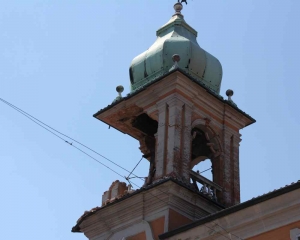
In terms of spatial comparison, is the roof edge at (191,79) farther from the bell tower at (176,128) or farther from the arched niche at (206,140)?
the arched niche at (206,140)

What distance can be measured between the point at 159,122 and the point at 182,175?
72.0 inches

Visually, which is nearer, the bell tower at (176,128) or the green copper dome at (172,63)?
the bell tower at (176,128)

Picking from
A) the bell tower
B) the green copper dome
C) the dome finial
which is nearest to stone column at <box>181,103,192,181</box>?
the bell tower

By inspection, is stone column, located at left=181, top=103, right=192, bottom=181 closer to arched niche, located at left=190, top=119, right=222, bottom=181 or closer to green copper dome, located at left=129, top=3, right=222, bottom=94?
arched niche, located at left=190, top=119, right=222, bottom=181

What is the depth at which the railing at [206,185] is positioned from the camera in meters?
23.3

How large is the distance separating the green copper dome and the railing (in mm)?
3078

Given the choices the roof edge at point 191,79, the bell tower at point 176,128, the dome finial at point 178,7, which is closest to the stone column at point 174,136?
the bell tower at point 176,128

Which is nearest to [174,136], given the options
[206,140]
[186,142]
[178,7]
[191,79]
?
[186,142]

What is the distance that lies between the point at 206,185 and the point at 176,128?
5.58ft

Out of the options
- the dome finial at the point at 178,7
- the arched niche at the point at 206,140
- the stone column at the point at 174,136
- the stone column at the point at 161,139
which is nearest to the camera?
the stone column at the point at 174,136

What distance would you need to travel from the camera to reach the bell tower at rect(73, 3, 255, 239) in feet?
71.7

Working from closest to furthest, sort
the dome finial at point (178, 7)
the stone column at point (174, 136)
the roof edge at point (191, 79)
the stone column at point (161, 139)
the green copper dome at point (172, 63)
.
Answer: the stone column at point (174, 136) → the stone column at point (161, 139) → the roof edge at point (191, 79) → the green copper dome at point (172, 63) → the dome finial at point (178, 7)

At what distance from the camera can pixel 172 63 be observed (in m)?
25.1

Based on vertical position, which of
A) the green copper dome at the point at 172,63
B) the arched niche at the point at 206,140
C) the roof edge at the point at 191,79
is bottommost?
the arched niche at the point at 206,140
